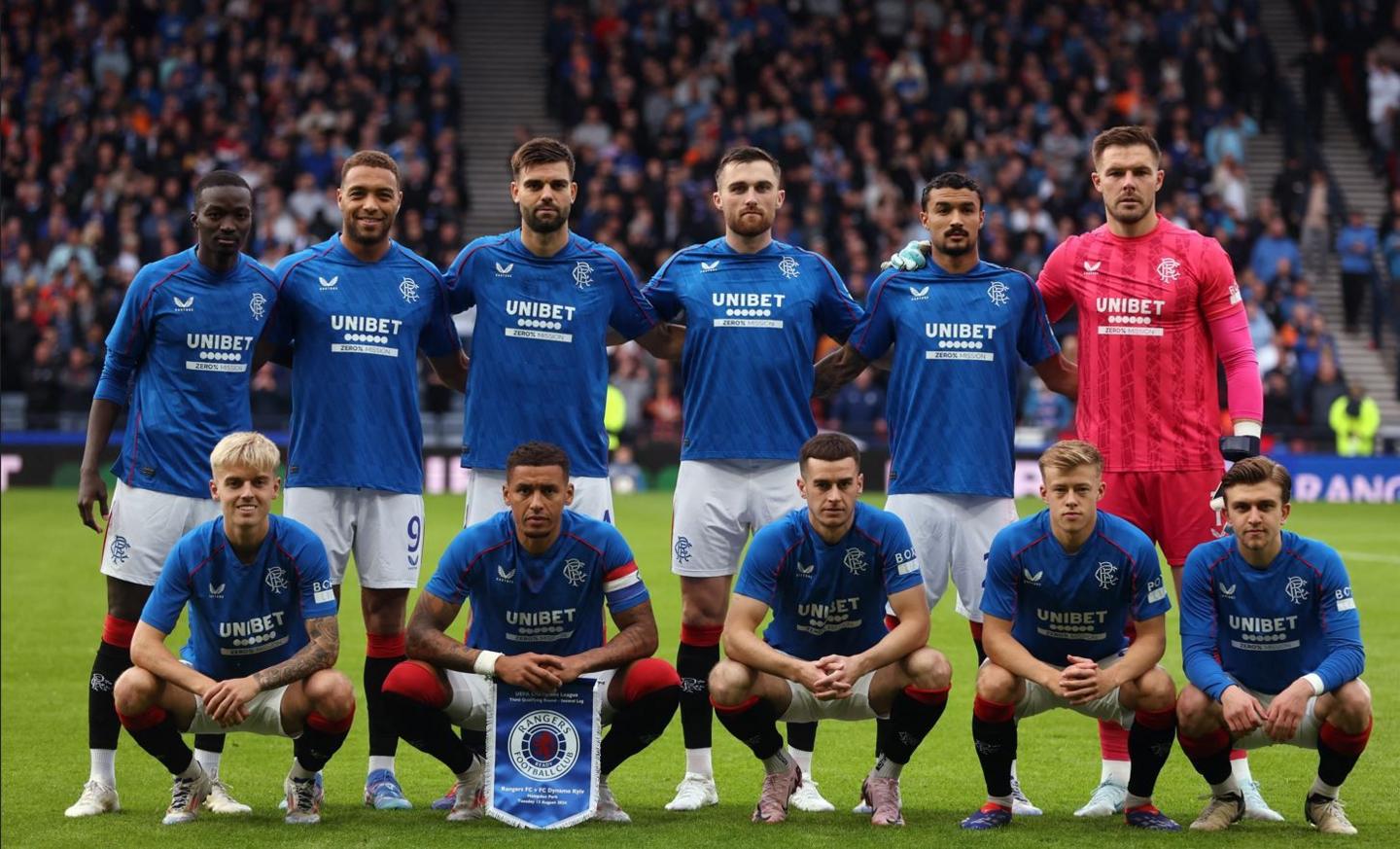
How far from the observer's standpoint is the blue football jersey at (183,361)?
22.6ft

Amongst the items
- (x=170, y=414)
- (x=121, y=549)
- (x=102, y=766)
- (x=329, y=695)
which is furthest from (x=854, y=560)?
(x=102, y=766)

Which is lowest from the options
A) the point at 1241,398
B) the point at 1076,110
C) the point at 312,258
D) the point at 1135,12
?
the point at 1241,398

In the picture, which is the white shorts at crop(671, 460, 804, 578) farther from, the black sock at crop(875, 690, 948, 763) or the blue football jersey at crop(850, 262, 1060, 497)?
the black sock at crop(875, 690, 948, 763)

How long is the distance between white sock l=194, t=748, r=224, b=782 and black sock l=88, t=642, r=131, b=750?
32 centimetres

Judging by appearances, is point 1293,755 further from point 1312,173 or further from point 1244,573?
point 1312,173

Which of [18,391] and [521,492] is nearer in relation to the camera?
[521,492]

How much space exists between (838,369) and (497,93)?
22137 millimetres

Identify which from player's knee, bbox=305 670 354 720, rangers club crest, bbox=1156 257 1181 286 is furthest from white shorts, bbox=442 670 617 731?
rangers club crest, bbox=1156 257 1181 286

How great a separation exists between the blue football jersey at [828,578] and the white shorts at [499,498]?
29.6 inches

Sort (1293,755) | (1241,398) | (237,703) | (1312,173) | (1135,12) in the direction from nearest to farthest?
(237,703) → (1241,398) → (1293,755) → (1312,173) → (1135,12)

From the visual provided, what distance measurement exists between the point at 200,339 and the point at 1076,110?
21.1 meters

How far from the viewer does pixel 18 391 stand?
21.1 meters

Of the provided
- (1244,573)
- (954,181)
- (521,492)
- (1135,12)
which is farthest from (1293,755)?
(1135,12)

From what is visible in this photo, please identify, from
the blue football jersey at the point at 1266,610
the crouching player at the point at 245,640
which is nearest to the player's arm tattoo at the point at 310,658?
the crouching player at the point at 245,640
